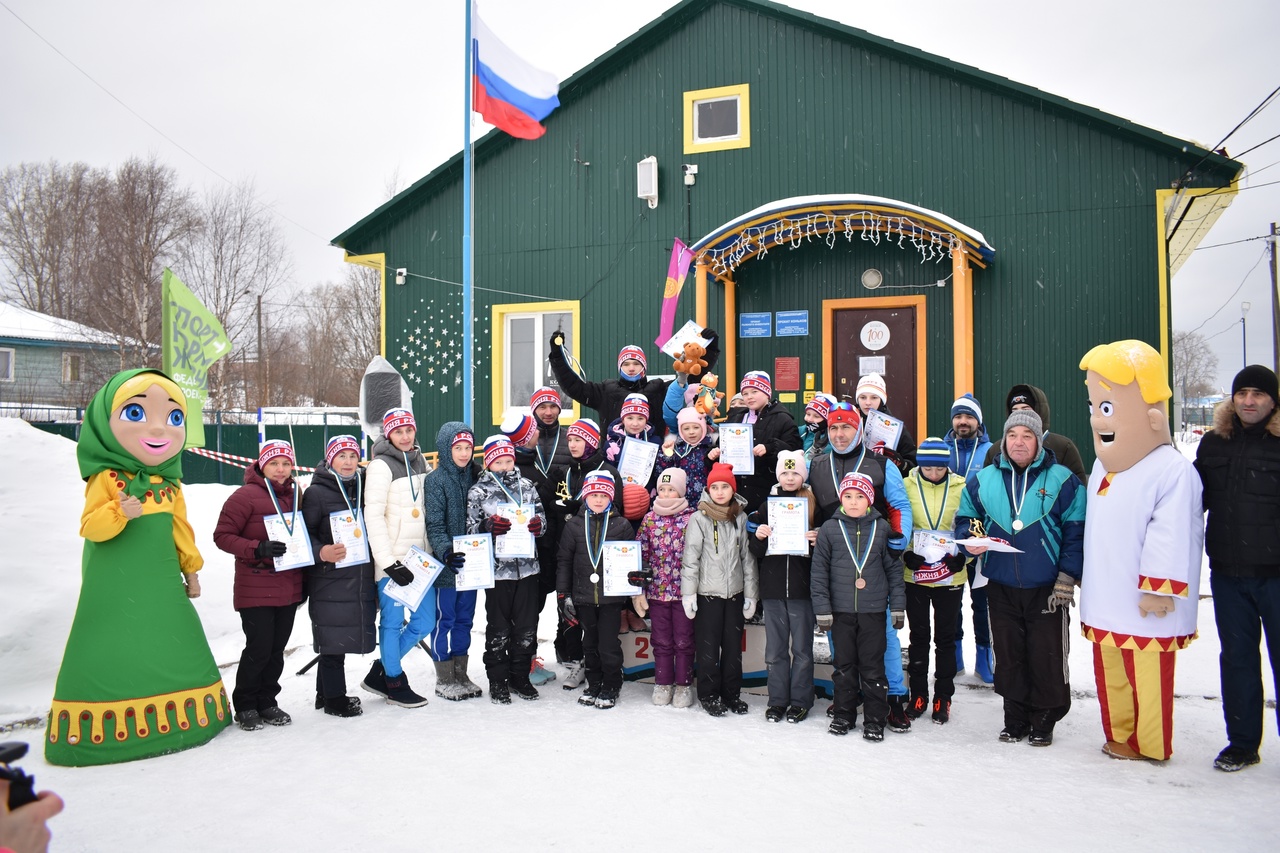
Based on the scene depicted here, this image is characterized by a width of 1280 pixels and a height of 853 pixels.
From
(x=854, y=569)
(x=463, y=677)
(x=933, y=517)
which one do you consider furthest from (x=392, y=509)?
(x=933, y=517)

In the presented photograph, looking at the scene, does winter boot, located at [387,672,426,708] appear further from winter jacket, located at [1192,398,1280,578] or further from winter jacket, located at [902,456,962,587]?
winter jacket, located at [1192,398,1280,578]

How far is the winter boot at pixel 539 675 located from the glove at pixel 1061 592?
341 centimetres

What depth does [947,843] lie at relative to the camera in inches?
139

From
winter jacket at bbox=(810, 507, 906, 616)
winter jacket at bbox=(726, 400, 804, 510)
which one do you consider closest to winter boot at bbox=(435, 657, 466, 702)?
winter jacket at bbox=(726, 400, 804, 510)

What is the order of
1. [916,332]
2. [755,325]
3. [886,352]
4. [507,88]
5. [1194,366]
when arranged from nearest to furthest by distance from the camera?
[507,88], [916,332], [886,352], [755,325], [1194,366]

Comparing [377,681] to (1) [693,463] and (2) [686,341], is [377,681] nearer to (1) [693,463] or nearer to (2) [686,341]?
(1) [693,463]

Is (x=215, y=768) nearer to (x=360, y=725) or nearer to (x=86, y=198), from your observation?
(x=360, y=725)

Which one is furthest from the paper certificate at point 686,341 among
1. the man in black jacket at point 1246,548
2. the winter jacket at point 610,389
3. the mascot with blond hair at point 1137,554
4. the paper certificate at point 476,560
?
the man in black jacket at point 1246,548

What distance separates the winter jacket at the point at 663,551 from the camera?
5.53 metres

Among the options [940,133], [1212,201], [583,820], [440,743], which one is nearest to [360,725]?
[440,743]

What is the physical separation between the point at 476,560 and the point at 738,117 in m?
7.76

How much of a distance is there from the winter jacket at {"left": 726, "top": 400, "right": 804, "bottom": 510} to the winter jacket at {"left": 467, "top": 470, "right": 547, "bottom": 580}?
4.78 ft

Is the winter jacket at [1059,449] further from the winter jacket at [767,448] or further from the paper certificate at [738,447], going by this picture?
the paper certificate at [738,447]

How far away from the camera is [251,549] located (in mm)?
5094
